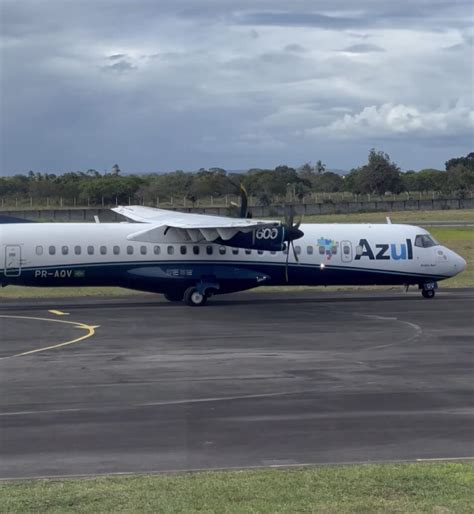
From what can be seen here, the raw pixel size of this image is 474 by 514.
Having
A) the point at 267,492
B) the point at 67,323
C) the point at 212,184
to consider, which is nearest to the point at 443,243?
the point at 212,184

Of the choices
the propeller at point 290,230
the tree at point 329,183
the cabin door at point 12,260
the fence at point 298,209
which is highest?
the tree at point 329,183

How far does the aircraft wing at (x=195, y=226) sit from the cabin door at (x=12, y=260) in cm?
366

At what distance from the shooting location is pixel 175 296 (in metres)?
32.4

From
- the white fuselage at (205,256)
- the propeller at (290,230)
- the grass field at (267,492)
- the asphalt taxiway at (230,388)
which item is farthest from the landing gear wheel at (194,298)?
the grass field at (267,492)

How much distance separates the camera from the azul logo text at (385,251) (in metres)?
32.6

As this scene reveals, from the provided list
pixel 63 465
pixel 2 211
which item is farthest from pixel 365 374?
pixel 2 211

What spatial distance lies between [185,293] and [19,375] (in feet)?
44.3

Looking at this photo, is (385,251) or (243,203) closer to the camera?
(243,203)

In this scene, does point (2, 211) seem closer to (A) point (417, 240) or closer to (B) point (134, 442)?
(A) point (417, 240)

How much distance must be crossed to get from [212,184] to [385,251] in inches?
1148

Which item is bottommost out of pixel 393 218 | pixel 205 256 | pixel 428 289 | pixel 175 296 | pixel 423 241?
pixel 175 296

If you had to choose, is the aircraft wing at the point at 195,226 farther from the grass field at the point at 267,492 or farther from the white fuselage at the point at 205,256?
the grass field at the point at 267,492

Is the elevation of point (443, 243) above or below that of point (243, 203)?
below

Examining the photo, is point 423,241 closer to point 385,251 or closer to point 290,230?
point 385,251
